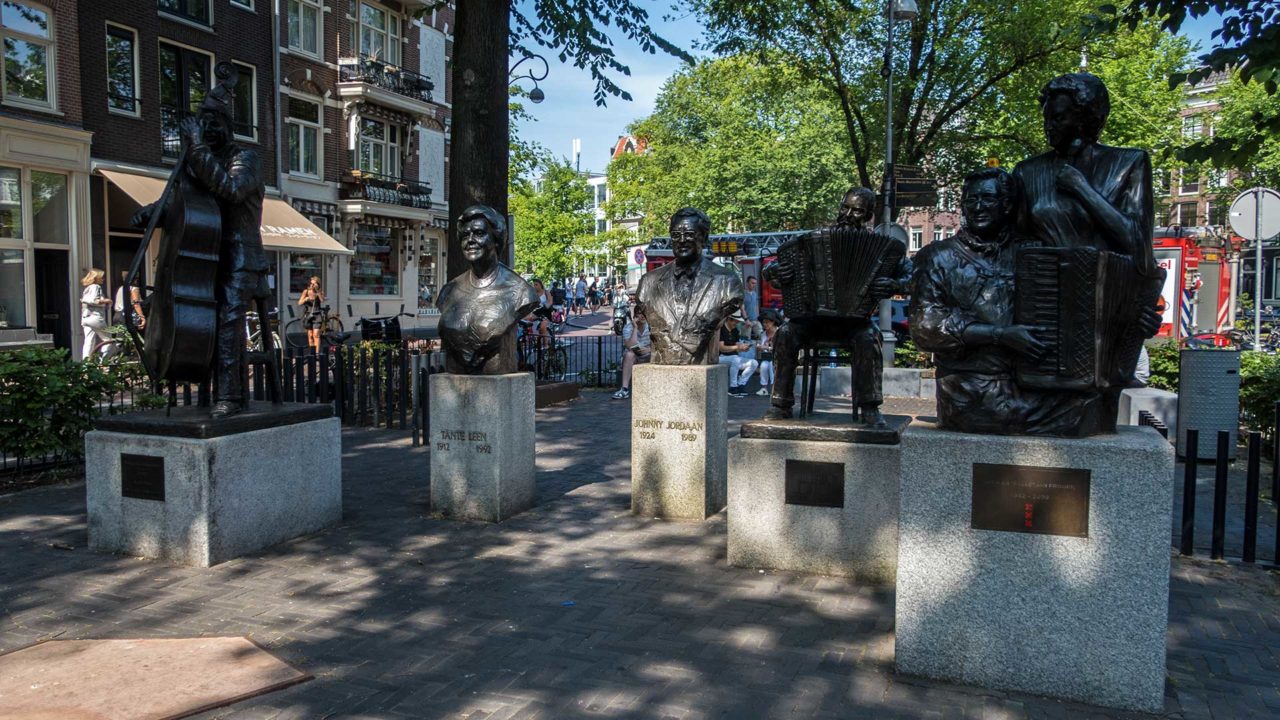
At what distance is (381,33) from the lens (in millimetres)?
30609

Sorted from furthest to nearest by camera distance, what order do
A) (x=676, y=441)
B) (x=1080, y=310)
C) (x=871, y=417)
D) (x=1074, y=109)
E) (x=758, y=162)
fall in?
(x=758, y=162) → (x=676, y=441) → (x=871, y=417) → (x=1074, y=109) → (x=1080, y=310)

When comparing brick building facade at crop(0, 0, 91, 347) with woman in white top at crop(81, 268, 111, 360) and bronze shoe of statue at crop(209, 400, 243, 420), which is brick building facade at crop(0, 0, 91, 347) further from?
bronze shoe of statue at crop(209, 400, 243, 420)

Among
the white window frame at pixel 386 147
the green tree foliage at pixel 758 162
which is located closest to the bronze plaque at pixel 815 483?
the white window frame at pixel 386 147

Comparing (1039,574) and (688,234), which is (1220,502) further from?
(688,234)

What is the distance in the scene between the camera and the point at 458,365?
289 inches

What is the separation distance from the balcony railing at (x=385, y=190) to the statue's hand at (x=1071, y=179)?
27.2 m

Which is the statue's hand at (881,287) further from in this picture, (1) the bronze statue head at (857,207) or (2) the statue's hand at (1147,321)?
(2) the statue's hand at (1147,321)

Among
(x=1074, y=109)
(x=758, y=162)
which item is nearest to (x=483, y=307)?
(x=1074, y=109)

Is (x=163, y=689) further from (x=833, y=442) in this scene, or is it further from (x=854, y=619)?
(x=833, y=442)

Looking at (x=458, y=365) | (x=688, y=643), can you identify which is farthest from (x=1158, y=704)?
(x=458, y=365)

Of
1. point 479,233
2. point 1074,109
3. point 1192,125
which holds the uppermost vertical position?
point 1192,125

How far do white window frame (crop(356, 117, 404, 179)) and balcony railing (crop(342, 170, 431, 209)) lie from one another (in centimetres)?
47

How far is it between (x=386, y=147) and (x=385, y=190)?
2154mm

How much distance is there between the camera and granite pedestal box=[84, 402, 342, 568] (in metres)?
5.88
